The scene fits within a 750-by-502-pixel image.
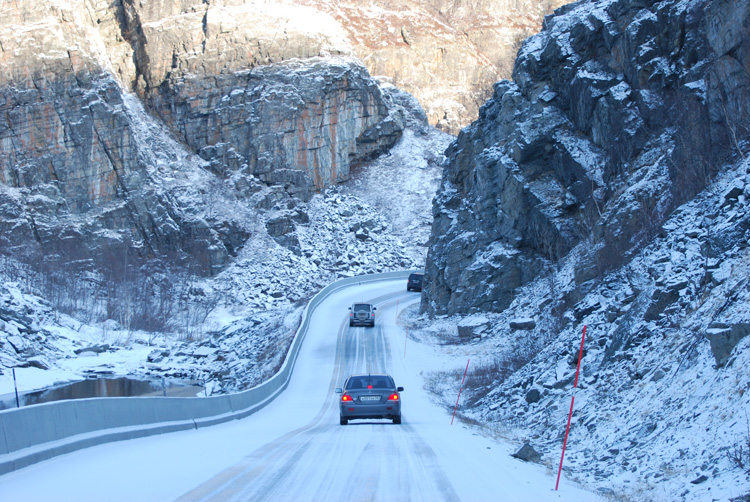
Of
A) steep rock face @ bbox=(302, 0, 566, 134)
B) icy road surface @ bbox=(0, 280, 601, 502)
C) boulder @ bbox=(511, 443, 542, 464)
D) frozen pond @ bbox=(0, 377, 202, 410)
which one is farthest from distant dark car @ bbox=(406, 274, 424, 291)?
steep rock face @ bbox=(302, 0, 566, 134)

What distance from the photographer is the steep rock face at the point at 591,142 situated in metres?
21.5

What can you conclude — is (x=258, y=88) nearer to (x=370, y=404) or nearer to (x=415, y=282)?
(x=415, y=282)

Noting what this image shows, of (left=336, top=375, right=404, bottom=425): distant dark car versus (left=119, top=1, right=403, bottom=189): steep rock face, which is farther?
(left=119, top=1, right=403, bottom=189): steep rock face

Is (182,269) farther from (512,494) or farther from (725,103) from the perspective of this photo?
(512,494)

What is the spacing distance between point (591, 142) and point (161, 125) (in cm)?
5866

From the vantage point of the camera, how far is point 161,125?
77.3 meters

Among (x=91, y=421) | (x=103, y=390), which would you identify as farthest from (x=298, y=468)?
(x=103, y=390)

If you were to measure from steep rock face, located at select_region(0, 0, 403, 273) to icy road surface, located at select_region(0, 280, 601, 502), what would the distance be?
5168cm

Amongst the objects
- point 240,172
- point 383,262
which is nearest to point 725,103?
point 383,262

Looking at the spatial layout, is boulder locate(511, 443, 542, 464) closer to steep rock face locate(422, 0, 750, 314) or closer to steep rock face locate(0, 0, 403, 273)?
steep rock face locate(422, 0, 750, 314)

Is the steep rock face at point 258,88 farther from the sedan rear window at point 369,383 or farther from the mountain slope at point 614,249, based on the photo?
the sedan rear window at point 369,383

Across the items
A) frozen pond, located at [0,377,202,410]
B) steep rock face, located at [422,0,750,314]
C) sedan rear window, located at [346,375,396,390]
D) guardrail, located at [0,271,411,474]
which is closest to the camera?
guardrail, located at [0,271,411,474]

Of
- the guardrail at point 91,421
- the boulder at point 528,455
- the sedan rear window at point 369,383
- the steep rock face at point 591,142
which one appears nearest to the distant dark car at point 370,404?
the sedan rear window at point 369,383

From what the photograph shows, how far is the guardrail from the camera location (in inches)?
318
